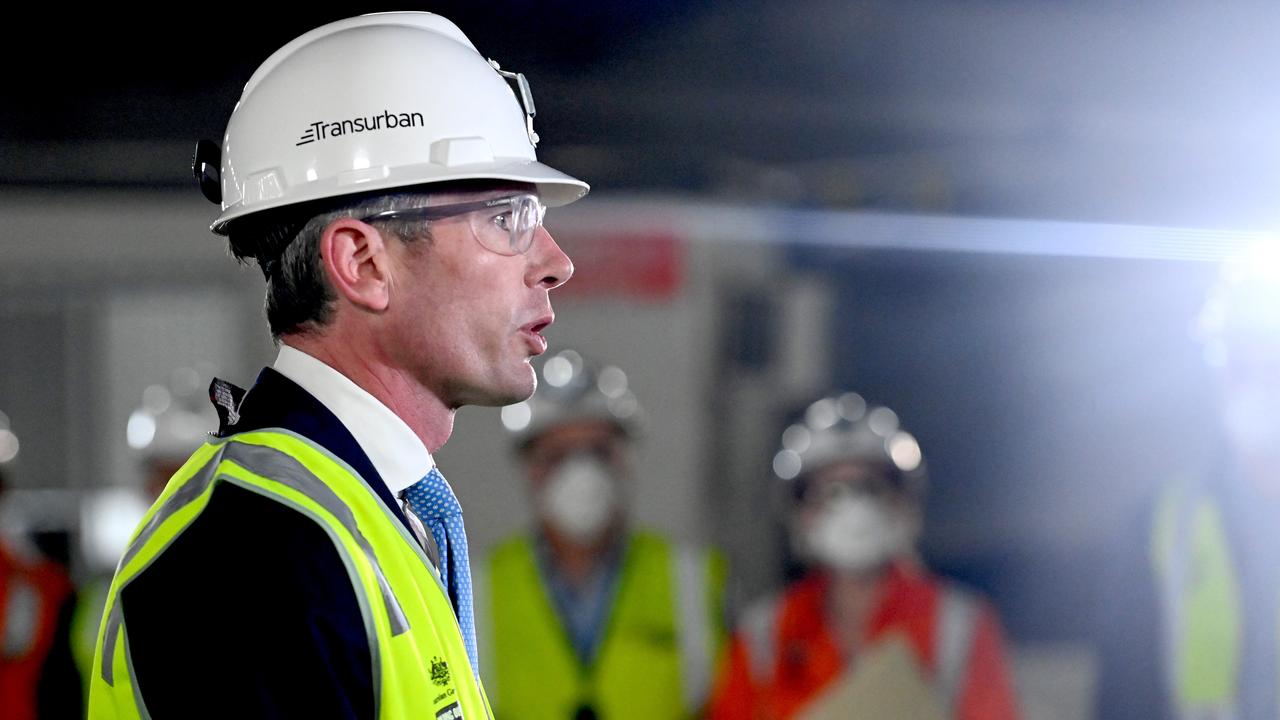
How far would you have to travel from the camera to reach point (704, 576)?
4703 mm

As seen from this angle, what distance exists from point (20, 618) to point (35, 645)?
0.35 ft

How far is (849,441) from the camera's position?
184 inches

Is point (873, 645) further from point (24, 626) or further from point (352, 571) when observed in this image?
point (352, 571)

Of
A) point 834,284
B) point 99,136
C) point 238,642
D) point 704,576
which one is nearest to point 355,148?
point 238,642

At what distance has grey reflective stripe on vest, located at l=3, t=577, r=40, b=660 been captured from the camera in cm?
456

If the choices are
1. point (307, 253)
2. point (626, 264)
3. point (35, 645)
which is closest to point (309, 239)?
point (307, 253)

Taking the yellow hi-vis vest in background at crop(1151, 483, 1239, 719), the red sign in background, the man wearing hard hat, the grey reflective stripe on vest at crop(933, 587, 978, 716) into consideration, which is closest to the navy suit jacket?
the man wearing hard hat

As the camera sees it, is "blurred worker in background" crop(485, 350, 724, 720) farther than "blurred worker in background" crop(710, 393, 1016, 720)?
Yes

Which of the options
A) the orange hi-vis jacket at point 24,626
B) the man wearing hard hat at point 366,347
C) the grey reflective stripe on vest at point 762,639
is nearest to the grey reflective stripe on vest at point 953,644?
the grey reflective stripe on vest at point 762,639

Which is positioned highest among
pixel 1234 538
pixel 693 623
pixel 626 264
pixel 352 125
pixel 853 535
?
pixel 626 264

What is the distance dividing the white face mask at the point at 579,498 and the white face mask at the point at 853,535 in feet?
2.14

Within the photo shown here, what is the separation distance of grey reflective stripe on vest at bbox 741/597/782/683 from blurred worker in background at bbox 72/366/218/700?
1.88 metres

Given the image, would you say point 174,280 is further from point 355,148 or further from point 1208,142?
point 1208,142

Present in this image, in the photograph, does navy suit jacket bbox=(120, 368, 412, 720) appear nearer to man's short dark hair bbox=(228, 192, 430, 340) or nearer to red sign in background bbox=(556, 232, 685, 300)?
man's short dark hair bbox=(228, 192, 430, 340)
